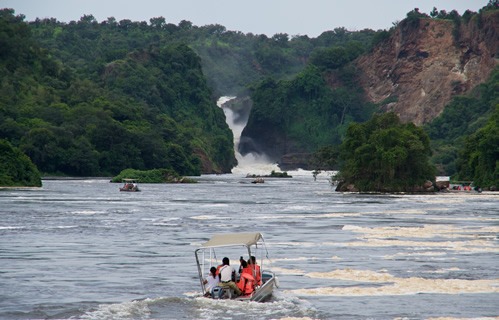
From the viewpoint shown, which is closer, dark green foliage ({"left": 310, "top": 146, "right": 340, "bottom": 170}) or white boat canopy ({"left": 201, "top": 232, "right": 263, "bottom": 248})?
white boat canopy ({"left": 201, "top": 232, "right": 263, "bottom": 248})

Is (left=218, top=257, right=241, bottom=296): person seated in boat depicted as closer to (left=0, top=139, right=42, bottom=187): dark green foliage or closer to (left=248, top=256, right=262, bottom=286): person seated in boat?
(left=248, top=256, right=262, bottom=286): person seated in boat

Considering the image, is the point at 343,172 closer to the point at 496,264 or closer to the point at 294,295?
the point at 496,264

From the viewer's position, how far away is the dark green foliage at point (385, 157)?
389 ft

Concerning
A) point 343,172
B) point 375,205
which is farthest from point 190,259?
point 343,172

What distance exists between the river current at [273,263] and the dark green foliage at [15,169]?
49090mm

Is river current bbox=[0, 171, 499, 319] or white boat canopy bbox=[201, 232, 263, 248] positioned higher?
white boat canopy bbox=[201, 232, 263, 248]

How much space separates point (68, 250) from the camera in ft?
166

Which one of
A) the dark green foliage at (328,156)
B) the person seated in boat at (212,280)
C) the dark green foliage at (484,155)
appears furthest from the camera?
the dark green foliage at (328,156)

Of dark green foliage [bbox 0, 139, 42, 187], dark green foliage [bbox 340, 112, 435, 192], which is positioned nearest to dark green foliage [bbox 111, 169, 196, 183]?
dark green foliage [bbox 0, 139, 42, 187]

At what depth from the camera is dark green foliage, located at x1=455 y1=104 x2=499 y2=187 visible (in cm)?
12781

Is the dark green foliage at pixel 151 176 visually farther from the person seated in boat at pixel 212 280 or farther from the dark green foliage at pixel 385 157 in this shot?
the person seated in boat at pixel 212 280

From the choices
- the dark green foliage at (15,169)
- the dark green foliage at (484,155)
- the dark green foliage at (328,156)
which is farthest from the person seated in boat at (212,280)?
the dark green foliage at (328,156)

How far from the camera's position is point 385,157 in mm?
116812

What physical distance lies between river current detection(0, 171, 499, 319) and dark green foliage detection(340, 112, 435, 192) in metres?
33.4
